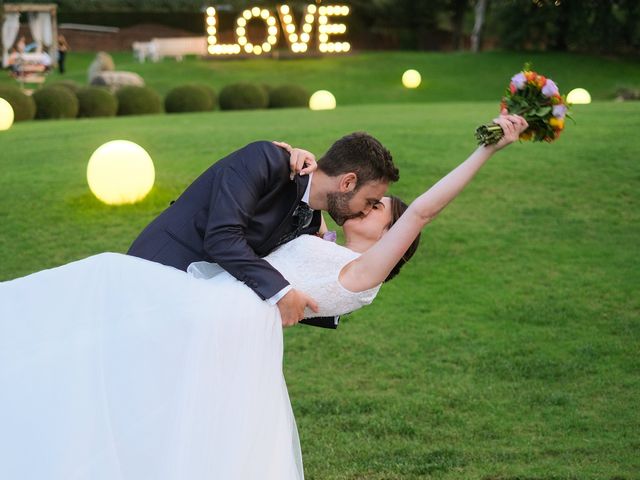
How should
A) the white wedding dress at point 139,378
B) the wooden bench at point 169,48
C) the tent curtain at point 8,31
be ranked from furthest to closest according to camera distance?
the wooden bench at point 169,48 → the tent curtain at point 8,31 → the white wedding dress at point 139,378

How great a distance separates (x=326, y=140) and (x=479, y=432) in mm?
8796

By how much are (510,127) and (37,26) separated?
4618cm

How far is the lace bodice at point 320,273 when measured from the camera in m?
4.77

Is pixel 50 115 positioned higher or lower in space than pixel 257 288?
lower

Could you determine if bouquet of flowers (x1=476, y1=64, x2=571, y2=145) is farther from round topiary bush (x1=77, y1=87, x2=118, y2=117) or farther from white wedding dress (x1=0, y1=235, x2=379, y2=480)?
round topiary bush (x1=77, y1=87, x2=118, y2=117)

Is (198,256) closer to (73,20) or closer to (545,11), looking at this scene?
(545,11)

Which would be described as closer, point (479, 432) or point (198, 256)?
point (198, 256)

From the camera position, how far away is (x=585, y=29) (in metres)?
42.9

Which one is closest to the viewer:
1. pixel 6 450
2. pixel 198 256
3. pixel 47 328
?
pixel 6 450

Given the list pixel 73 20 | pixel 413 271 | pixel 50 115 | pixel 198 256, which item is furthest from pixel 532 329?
pixel 73 20

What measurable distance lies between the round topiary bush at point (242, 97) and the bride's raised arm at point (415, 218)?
25780 mm

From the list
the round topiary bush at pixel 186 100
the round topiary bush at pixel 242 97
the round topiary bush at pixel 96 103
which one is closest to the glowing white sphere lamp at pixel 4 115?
the round topiary bush at pixel 96 103

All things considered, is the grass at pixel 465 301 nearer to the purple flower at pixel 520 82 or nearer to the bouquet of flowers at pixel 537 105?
the bouquet of flowers at pixel 537 105

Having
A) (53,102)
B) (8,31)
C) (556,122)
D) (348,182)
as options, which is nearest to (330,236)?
(348,182)
